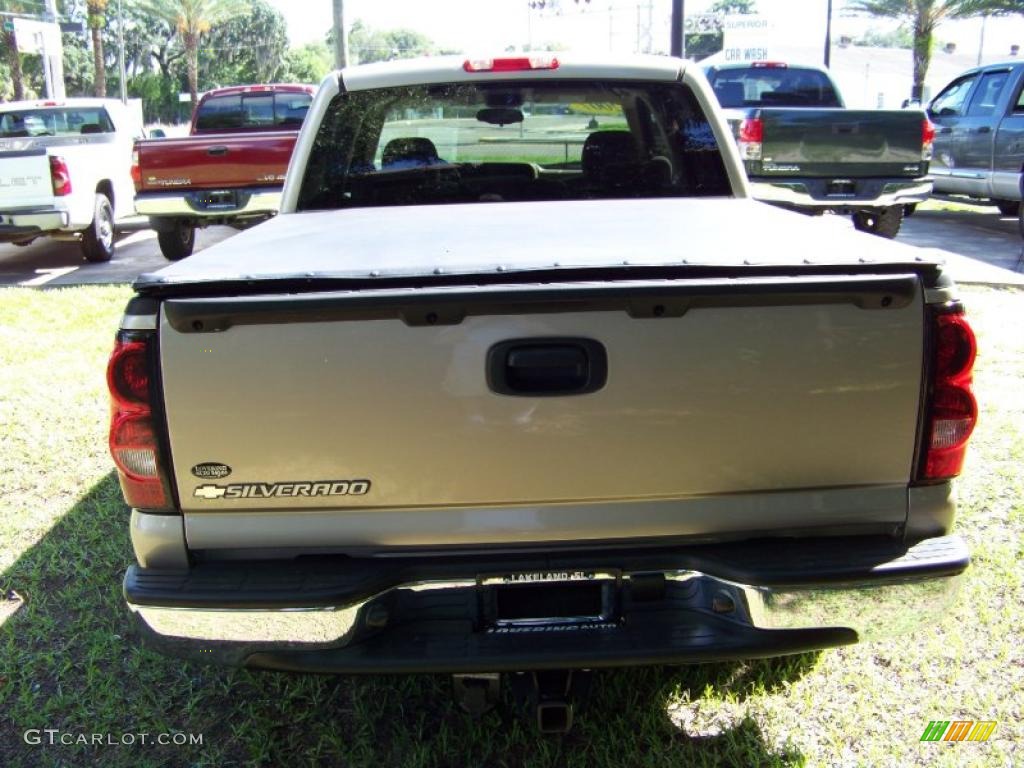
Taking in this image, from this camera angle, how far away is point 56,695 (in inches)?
125

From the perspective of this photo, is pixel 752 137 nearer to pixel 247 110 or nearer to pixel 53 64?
pixel 247 110

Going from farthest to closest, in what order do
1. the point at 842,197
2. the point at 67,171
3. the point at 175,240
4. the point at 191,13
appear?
the point at 191,13 → the point at 175,240 → the point at 67,171 → the point at 842,197

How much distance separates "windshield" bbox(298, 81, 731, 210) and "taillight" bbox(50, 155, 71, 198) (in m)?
7.09

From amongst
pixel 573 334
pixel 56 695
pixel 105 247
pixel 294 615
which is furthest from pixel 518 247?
pixel 105 247

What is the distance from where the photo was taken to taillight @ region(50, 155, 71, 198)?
1003cm

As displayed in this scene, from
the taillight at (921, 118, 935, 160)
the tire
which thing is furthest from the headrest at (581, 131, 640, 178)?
the tire

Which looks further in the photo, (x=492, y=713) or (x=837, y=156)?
(x=837, y=156)

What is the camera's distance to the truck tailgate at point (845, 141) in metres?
9.66

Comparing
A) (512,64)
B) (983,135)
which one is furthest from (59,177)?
(983,135)

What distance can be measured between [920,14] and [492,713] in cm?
3262

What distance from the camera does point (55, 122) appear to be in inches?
491

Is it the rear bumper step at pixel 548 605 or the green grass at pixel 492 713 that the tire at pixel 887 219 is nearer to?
the green grass at pixel 492 713

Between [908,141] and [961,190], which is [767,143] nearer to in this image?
[908,141]

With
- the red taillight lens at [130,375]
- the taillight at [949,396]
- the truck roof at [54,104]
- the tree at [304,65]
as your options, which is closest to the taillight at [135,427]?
the red taillight lens at [130,375]
